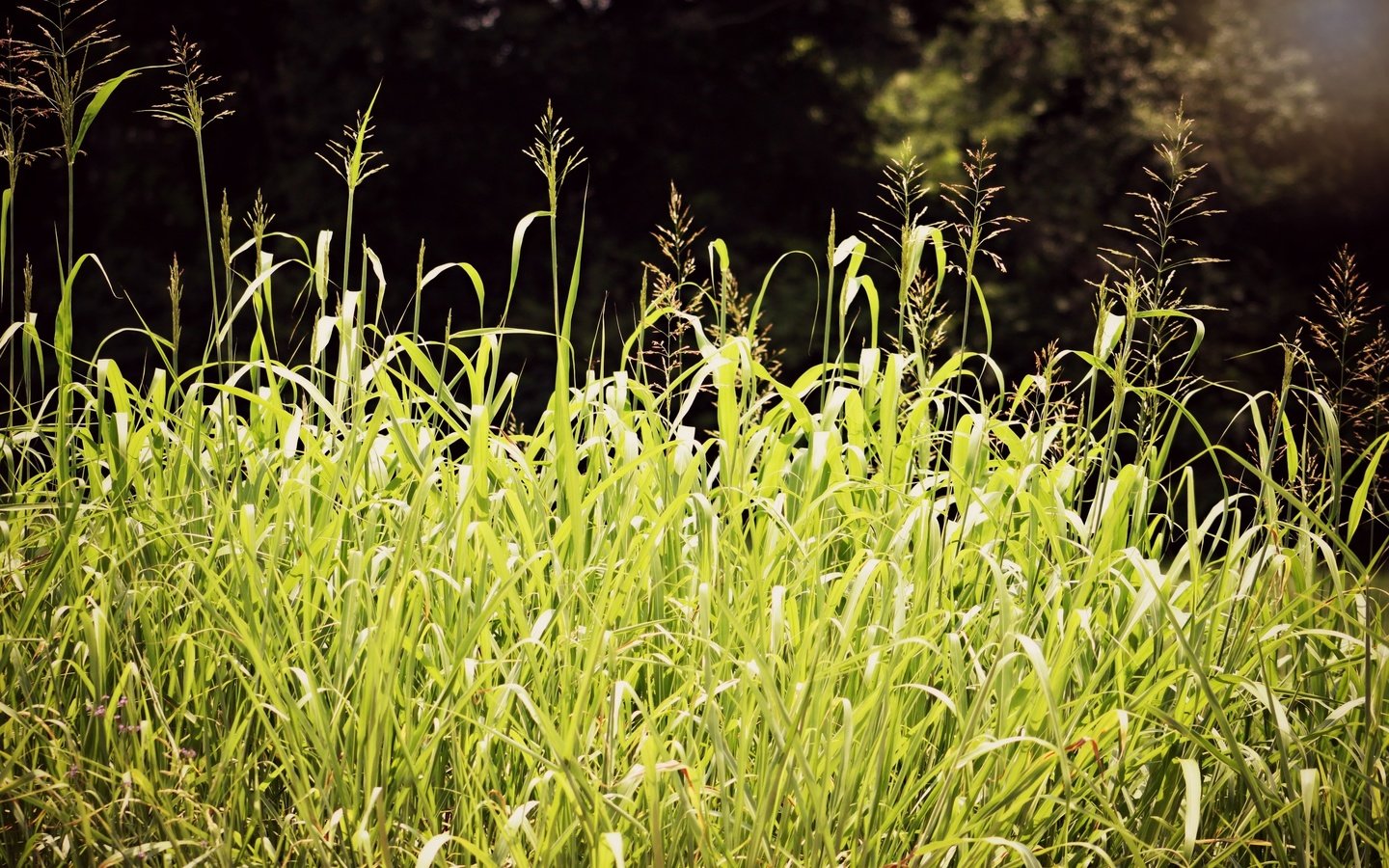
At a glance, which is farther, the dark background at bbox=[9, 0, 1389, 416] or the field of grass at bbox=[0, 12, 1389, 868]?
the dark background at bbox=[9, 0, 1389, 416]

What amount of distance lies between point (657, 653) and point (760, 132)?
8.75 metres

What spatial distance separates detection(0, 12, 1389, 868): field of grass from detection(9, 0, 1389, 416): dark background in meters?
7.15

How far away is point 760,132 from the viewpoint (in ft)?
32.7

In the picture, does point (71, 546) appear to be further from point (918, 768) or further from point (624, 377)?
point (918, 768)

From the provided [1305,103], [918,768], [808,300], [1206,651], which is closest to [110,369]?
[918,768]

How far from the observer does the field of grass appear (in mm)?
1507

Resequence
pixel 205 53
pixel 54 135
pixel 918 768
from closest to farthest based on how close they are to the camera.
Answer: pixel 918 768
pixel 54 135
pixel 205 53

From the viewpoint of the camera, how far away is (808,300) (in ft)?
30.4

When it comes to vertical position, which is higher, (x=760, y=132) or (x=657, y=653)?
(x=760, y=132)

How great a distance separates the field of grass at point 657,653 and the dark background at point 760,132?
7153 mm

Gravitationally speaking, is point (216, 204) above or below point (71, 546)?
below

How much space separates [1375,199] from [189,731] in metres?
10.8

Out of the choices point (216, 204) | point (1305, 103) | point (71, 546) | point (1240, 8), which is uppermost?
point (1240, 8)

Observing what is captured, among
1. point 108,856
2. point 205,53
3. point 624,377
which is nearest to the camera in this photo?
point 108,856
